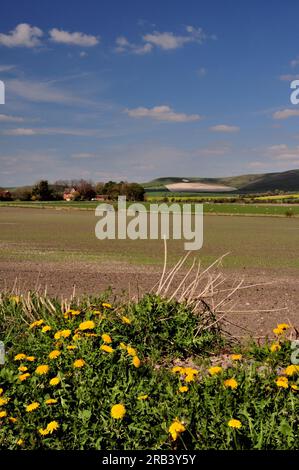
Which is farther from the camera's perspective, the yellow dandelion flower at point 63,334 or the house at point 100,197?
the house at point 100,197

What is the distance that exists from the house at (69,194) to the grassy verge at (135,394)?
10867 centimetres

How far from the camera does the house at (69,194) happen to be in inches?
4456

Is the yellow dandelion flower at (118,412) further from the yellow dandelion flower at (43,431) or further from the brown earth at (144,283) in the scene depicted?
the brown earth at (144,283)

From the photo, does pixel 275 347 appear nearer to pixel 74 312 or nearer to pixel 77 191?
pixel 74 312

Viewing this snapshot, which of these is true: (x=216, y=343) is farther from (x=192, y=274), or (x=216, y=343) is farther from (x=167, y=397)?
(x=192, y=274)

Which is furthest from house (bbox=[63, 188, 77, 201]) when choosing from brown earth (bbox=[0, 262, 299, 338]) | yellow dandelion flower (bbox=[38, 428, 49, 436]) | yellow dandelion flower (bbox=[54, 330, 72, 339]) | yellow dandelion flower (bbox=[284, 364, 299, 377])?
yellow dandelion flower (bbox=[38, 428, 49, 436])

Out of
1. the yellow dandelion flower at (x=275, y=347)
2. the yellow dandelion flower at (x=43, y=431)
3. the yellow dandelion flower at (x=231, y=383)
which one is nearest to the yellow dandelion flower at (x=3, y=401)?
the yellow dandelion flower at (x=43, y=431)

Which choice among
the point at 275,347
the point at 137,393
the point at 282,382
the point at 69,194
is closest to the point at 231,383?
the point at 282,382

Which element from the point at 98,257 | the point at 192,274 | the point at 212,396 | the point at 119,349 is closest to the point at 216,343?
the point at 119,349

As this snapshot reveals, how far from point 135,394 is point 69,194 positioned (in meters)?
114

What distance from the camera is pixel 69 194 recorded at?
4574 inches

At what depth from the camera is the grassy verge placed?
12.1ft
